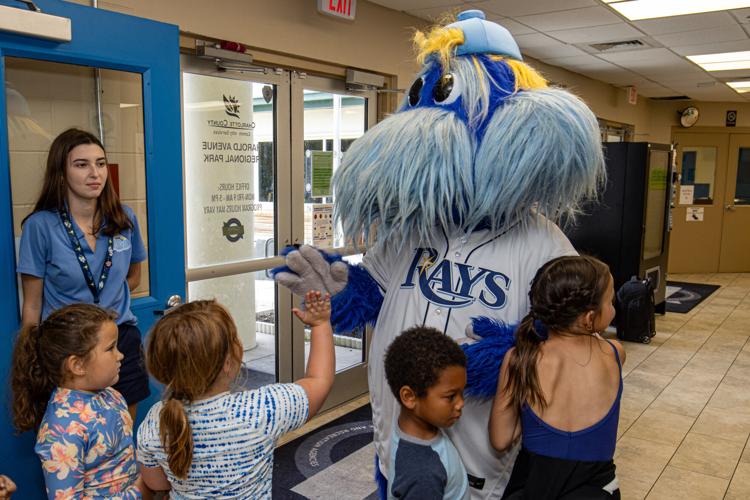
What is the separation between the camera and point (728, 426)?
144 inches

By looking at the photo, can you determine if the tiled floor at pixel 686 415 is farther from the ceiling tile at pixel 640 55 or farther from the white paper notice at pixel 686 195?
the white paper notice at pixel 686 195

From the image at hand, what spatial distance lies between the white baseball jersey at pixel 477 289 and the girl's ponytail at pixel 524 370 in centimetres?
8

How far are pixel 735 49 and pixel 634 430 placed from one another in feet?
11.8

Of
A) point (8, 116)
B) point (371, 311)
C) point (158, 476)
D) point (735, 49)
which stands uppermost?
point (735, 49)

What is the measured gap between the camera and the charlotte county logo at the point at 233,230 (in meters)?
3.24

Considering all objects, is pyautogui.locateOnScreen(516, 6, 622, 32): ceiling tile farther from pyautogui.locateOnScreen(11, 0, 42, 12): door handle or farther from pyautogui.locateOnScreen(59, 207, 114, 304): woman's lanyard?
pyautogui.locateOnScreen(59, 207, 114, 304): woman's lanyard

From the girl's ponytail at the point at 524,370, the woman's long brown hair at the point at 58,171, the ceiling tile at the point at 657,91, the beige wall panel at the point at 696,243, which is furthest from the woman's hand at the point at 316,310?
the beige wall panel at the point at 696,243

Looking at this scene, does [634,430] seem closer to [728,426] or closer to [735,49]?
[728,426]

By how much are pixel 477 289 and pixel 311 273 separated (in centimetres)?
44

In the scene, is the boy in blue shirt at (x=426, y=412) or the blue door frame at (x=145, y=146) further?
the blue door frame at (x=145, y=146)

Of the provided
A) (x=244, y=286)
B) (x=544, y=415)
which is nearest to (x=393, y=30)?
(x=244, y=286)

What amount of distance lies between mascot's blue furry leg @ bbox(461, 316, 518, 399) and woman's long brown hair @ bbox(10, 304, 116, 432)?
0.93 meters

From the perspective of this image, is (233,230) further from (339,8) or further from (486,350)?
(486,350)

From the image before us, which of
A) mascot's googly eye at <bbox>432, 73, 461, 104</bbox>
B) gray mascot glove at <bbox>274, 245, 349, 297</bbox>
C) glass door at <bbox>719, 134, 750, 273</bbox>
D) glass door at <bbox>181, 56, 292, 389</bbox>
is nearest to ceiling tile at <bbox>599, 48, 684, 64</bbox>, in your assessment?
glass door at <bbox>181, 56, 292, 389</bbox>
